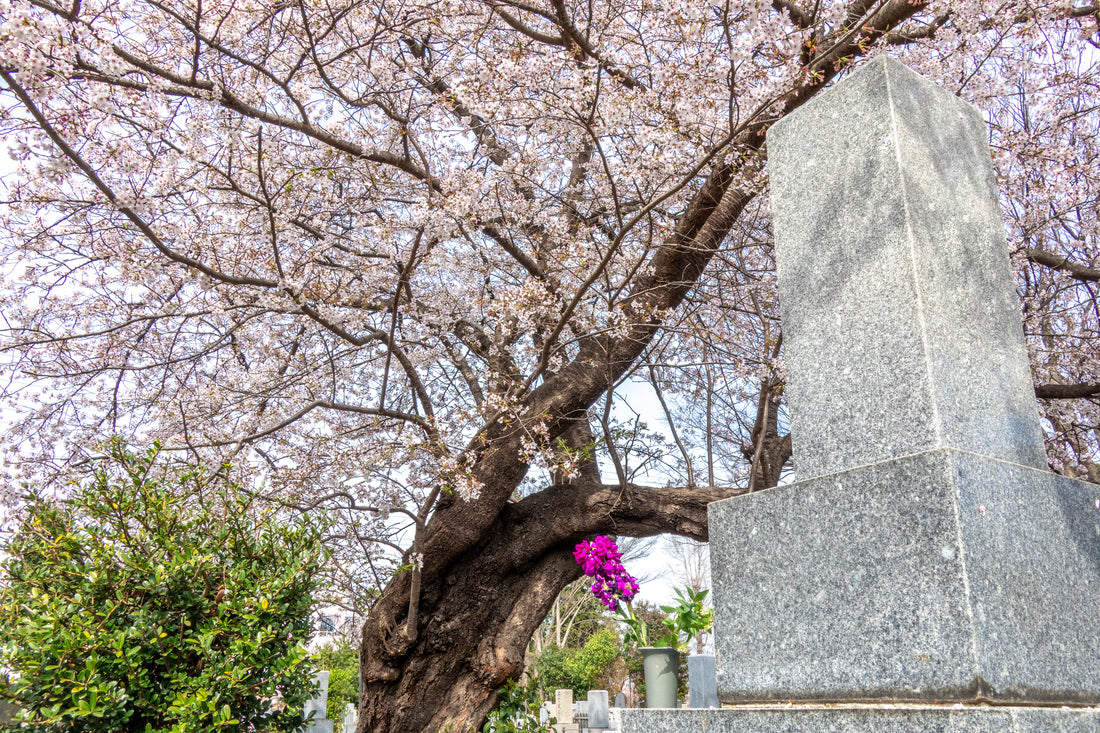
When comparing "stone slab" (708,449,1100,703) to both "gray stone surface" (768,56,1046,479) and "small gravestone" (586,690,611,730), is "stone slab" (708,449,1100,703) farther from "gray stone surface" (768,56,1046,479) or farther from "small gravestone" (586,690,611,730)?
"small gravestone" (586,690,611,730)

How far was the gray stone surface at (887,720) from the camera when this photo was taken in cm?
133

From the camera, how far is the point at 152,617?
10.1ft

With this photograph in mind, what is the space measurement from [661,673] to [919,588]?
2.90 metres

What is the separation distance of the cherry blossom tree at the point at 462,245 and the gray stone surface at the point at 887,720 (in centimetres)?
282

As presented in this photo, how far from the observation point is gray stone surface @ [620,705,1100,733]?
133cm

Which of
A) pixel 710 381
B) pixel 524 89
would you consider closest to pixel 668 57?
pixel 524 89

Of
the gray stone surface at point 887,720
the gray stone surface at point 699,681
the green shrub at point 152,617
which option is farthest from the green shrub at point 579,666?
the gray stone surface at point 887,720

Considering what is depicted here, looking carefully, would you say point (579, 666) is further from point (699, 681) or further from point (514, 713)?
point (699, 681)

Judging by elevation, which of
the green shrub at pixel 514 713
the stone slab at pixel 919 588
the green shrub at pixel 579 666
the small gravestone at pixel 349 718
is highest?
the stone slab at pixel 919 588

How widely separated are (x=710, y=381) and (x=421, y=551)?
300 cm

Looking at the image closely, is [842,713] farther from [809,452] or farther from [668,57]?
[668,57]

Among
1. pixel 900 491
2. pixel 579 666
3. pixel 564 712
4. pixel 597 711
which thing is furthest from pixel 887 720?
pixel 579 666

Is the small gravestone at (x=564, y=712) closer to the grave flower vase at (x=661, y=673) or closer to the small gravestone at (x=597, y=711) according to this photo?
the small gravestone at (x=597, y=711)

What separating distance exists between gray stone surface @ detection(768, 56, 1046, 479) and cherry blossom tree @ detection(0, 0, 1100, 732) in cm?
213
